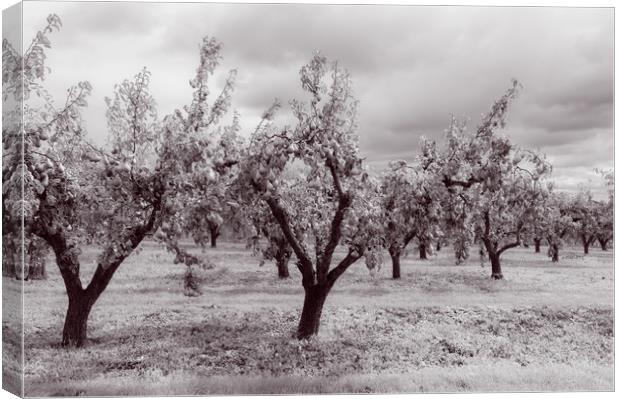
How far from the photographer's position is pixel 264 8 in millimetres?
9969

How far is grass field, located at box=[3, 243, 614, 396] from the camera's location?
32.1ft

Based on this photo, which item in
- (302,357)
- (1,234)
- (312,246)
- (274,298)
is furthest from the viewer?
(274,298)

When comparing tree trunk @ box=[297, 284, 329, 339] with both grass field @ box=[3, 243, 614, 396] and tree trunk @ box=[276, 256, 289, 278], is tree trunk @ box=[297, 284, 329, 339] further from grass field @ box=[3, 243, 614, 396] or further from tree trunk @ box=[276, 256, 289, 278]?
tree trunk @ box=[276, 256, 289, 278]

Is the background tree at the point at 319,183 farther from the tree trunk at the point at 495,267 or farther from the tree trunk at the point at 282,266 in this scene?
the tree trunk at the point at 495,267

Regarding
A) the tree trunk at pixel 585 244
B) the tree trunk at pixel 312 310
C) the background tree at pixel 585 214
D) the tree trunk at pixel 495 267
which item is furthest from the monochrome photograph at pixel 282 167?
the tree trunk at pixel 585 244

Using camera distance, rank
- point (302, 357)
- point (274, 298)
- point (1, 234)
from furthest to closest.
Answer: point (274, 298) < point (302, 357) < point (1, 234)

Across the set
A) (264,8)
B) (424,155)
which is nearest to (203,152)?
(264,8)

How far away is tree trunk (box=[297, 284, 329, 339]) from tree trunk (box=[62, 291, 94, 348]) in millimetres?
4245

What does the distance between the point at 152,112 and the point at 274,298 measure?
17.3ft

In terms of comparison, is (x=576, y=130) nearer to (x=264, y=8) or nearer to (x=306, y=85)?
(x=306, y=85)

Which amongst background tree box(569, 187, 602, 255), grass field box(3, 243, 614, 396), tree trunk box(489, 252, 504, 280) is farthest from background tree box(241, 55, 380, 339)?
tree trunk box(489, 252, 504, 280)

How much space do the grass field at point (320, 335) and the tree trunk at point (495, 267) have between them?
0.76m

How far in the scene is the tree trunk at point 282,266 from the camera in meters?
11.6

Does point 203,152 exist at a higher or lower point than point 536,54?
lower
